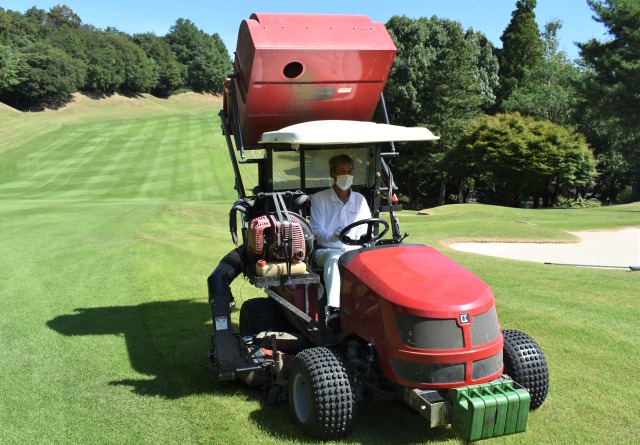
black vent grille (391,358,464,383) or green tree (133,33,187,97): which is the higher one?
green tree (133,33,187,97)

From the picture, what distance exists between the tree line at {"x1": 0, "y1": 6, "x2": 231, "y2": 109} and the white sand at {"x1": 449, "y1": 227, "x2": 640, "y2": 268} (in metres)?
63.6

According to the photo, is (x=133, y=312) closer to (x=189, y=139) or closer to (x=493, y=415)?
(x=493, y=415)

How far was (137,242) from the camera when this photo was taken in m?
12.7

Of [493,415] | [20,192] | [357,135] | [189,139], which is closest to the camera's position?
[493,415]

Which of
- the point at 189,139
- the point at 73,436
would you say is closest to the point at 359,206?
the point at 73,436

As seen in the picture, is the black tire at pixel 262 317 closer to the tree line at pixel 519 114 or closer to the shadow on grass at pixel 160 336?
the shadow on grass at pixel 160 336

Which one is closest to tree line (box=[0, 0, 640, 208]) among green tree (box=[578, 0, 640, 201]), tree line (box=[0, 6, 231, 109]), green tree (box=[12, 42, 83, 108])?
green tree (box=[578, 0, 640, 201])

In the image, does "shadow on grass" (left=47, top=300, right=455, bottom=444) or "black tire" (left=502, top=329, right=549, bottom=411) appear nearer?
"shadow on grass" (left=47, top=300, right=455, bottom=444)

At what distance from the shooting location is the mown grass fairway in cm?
458

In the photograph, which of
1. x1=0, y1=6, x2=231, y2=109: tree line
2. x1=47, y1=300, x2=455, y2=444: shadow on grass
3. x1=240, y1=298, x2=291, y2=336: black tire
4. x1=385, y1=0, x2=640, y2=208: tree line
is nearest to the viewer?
x1=47, y1=300, x2=455, y2=444: shadow on grass

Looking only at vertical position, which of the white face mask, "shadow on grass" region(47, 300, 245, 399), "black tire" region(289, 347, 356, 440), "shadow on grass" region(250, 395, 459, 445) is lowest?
"shadow on grass" region(47, 300, 245, 399)

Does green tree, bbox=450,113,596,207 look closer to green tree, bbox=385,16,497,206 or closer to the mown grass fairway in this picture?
green tree, bbox=385,16,497,206

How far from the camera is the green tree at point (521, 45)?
5059 centimetres

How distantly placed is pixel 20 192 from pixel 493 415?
31.1m
